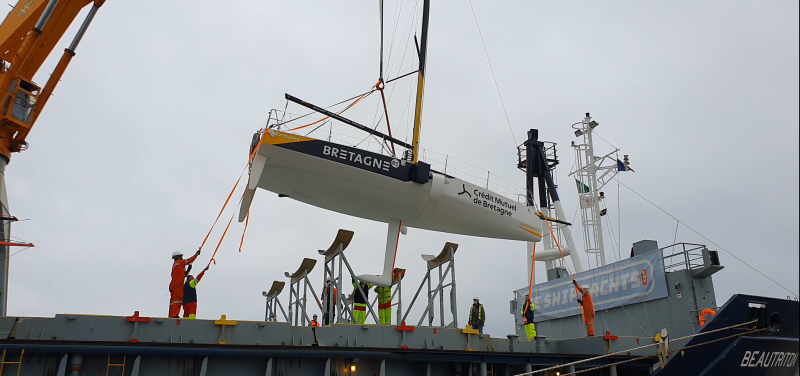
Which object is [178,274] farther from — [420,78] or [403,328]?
[420,78]

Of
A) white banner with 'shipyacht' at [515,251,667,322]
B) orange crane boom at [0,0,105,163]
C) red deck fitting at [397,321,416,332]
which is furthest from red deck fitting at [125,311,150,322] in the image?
white banner with 'shipyacht' at [515,251,667,322]

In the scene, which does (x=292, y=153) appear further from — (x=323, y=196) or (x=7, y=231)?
(x=7, y=231)

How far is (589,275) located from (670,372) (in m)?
5.36

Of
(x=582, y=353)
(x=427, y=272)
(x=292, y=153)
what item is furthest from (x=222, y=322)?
(x=582, y=353)

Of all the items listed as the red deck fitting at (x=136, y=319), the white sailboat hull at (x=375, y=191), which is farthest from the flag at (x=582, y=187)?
the red deck fitting at (x=136, y=319)

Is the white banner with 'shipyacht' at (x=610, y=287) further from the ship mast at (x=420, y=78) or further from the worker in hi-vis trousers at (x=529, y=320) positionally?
the ship mast at (x=420, y=78)

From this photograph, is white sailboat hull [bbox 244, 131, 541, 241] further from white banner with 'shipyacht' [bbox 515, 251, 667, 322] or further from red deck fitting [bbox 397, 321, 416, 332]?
red deck fitting [bbox 397, 321, 416, 332]

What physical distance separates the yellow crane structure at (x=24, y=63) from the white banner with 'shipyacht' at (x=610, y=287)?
572 inches

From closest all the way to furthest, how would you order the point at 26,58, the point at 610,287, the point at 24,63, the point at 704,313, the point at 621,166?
1. the point at 704,313
2. the point at 26,58
3. the point at 24,63
4. the point at 610,287
5. the point at 621,166

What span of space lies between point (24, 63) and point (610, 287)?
16.3 metres

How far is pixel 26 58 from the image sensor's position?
40.8 feet

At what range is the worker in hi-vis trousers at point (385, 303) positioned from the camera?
12732 millimetres

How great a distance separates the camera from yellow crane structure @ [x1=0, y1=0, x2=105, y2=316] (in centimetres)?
1249

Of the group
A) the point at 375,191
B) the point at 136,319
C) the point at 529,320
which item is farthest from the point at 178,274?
the point at 529,320
